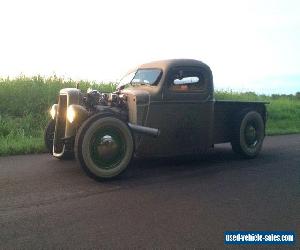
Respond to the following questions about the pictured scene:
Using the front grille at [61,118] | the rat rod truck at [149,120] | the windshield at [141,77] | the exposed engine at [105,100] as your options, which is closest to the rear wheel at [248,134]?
the rat rod truck at [149,120]

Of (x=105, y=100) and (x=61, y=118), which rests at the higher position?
(x=105, y=100)

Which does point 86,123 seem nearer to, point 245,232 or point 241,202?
point 241,202

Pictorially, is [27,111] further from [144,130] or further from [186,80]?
[144,130]

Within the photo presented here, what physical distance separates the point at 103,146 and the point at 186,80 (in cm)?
213

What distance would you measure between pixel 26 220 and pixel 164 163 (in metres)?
3.41

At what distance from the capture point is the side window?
7.00m

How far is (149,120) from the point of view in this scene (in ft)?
21.6

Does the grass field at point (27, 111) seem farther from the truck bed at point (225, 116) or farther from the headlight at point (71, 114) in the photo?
the truck bed at point (225, 116)

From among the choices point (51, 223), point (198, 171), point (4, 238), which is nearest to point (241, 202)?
point (198, 171)

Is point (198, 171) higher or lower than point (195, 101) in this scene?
lower

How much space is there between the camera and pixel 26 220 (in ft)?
13.6

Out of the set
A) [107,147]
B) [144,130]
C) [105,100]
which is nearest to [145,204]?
[107,147]

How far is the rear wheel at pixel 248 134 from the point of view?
773 cm

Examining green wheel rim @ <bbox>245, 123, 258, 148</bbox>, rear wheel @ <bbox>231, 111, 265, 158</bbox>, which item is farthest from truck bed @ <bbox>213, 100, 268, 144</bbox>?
green wheel rim @ <bbox>245, 123, 258, 148</bbox>
